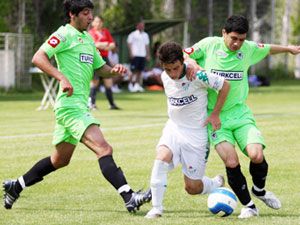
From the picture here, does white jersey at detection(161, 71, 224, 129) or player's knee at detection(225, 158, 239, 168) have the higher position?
white jersey at detection(161, 71, 224, 129)

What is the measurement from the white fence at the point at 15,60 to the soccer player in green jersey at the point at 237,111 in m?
21.7

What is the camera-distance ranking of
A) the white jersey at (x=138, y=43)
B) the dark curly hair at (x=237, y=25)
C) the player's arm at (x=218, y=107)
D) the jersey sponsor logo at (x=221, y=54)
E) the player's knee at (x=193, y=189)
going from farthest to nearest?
the white jersey at (x=138, y=43) < the jersey sponsor logo at (x=221, y=54) < the player's knee at (x=193, y=189) < the dark curly hair at (x=237, y=25) < the player's arm at (x=218, y=107)

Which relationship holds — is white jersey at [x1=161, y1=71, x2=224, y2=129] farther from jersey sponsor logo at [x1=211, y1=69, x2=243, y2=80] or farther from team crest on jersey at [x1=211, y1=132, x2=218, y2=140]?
jersey sponsor logo at [x1=211, y1=69, x2=243, y2=80]

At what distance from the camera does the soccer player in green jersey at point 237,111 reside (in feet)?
29.7

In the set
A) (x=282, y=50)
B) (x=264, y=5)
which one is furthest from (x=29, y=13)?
(x=282, y=50)

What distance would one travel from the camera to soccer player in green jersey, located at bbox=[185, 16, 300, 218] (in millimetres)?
→ 9055

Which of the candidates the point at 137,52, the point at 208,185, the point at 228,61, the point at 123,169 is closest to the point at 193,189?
the point at 208,185

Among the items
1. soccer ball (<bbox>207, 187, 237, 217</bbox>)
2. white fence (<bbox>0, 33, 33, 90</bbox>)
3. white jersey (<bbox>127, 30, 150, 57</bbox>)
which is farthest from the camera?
white jersey (<bbox>127, 30, 150, 57</bbox>)

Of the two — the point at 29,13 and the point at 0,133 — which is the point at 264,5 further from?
the point at 0,133

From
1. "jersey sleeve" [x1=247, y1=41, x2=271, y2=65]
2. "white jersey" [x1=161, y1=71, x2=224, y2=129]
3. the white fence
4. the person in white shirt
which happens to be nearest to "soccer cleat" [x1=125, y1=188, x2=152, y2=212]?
"white jersey" [x1=161, y1=71, x2=224, y2=129]

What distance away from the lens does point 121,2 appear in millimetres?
37625

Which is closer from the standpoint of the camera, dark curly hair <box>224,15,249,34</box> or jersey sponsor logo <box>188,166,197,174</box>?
dark curly hair <box>224,15,249,34</box>

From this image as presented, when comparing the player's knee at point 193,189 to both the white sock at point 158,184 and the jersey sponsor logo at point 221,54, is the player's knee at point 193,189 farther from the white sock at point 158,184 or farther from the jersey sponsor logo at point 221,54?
the jersey sponsor logo at point 221,54

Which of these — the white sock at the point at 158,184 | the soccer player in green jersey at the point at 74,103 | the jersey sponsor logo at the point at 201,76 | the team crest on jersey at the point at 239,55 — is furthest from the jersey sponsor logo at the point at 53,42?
the team crest on jersey at the point at 239,55
